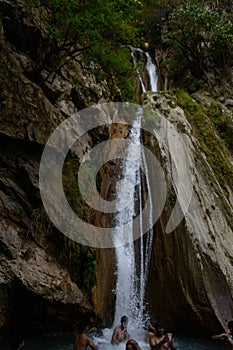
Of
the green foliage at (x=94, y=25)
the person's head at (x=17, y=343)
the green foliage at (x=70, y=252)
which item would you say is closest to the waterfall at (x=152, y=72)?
the green foliage at (x=94, y=25)

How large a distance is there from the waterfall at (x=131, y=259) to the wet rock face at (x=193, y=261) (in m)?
0.29

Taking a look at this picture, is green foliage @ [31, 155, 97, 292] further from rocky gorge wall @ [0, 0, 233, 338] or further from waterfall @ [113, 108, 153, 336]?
waterfall @ [113, 108, 153, 336]

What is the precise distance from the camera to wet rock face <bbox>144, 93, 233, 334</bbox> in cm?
827

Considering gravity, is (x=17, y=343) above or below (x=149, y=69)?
below

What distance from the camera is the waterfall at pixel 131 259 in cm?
870

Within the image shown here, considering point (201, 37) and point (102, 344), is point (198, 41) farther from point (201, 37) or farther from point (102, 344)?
point (102, 344)

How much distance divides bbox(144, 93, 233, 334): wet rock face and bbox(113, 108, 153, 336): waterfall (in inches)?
11.5

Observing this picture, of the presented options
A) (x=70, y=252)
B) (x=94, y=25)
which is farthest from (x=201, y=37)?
(x=70, y=252)

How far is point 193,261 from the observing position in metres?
8.50

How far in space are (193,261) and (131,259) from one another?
178 centimetres

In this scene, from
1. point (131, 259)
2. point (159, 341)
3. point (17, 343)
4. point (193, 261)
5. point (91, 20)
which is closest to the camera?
point (17, 343)

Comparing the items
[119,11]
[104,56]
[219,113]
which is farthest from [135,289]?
[219,113]

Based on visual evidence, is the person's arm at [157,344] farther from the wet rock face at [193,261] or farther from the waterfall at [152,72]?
the waterfall at [152,72]

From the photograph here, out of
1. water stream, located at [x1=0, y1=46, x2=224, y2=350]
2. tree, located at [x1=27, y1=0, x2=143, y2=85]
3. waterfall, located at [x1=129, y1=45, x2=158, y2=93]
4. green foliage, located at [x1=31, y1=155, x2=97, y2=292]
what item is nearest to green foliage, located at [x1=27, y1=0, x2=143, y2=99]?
tree, located at [x1=27, y1=0, x2=143, y2=85]
